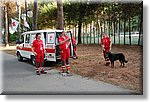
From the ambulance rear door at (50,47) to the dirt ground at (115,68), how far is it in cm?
20

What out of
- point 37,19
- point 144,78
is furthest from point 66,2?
point 144,78

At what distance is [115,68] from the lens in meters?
4.52

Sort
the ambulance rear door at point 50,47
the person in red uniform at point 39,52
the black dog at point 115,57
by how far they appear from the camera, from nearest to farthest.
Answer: the black dog at point 115,57 → the person in red uniform at point 39,52 → the ambulance rear door at point 50,47

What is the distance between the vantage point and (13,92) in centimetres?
304

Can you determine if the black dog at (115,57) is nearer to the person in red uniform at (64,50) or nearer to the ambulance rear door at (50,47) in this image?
the person in red uniform at (64,50)

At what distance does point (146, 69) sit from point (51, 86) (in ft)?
3.60

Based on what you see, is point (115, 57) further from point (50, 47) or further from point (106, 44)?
point (50, 47)

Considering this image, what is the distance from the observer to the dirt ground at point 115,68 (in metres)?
3.12

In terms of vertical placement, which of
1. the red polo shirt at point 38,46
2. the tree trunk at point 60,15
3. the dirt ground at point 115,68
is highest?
the tree trunk at point 60,15

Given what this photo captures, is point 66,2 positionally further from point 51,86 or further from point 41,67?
point 51,86

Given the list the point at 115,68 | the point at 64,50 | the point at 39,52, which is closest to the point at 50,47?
the point at 39,52

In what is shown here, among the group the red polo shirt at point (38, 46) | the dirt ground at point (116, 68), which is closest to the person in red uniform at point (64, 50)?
the dirt ground at point (116, 68)

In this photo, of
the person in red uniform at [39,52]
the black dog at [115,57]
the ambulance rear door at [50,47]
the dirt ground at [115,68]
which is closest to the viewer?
the dirt ground at [115,68]

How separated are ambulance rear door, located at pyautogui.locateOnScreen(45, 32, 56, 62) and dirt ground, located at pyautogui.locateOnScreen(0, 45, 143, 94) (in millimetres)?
202
